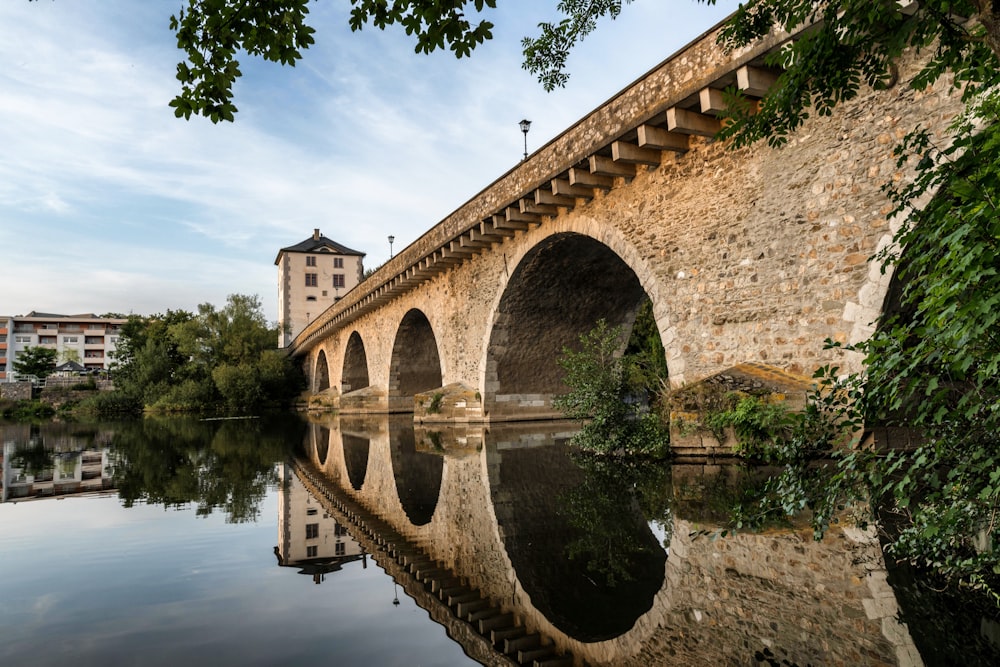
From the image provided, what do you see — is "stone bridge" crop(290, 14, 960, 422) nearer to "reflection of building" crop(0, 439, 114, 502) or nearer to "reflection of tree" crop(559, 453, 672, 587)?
"reflection of tree" crop(559, 453, 672, 587)

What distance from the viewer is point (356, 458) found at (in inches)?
408

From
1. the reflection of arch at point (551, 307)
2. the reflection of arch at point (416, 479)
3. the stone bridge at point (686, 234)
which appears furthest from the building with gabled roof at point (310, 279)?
the reflection of arch at point (416, 479)

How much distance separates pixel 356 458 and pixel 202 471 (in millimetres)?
2257

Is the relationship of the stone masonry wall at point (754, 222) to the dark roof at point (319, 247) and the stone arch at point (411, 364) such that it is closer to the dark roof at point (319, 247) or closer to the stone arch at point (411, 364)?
the stone arch at point (411, 364)

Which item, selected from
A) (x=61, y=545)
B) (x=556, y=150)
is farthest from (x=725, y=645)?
(x=556, y=150)

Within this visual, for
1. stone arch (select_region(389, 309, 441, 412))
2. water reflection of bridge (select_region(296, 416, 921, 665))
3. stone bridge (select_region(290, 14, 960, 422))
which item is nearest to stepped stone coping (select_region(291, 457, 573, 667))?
water reflection of bridge (select_region(296, 416, 921, 665))

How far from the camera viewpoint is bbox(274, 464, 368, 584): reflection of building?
404cm

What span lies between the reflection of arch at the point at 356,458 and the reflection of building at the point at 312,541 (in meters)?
1.39

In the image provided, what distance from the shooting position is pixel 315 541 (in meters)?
4.54

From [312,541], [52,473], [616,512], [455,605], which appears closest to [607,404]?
[616,512]

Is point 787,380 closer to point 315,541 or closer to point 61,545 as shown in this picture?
point 315,541

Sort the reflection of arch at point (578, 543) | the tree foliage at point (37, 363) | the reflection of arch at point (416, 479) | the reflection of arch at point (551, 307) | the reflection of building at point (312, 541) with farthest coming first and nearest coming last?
the tree foliage at point (37, 363) → the reflection of arch at point (551, 307) → the reflection of arch at point (416, 479) → the reflection of building at point (312, 541) → the reflection of arch at point (578, 543)

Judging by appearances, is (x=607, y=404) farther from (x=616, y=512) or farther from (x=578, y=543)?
(x=578, y=543)

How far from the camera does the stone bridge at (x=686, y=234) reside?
6.55m
